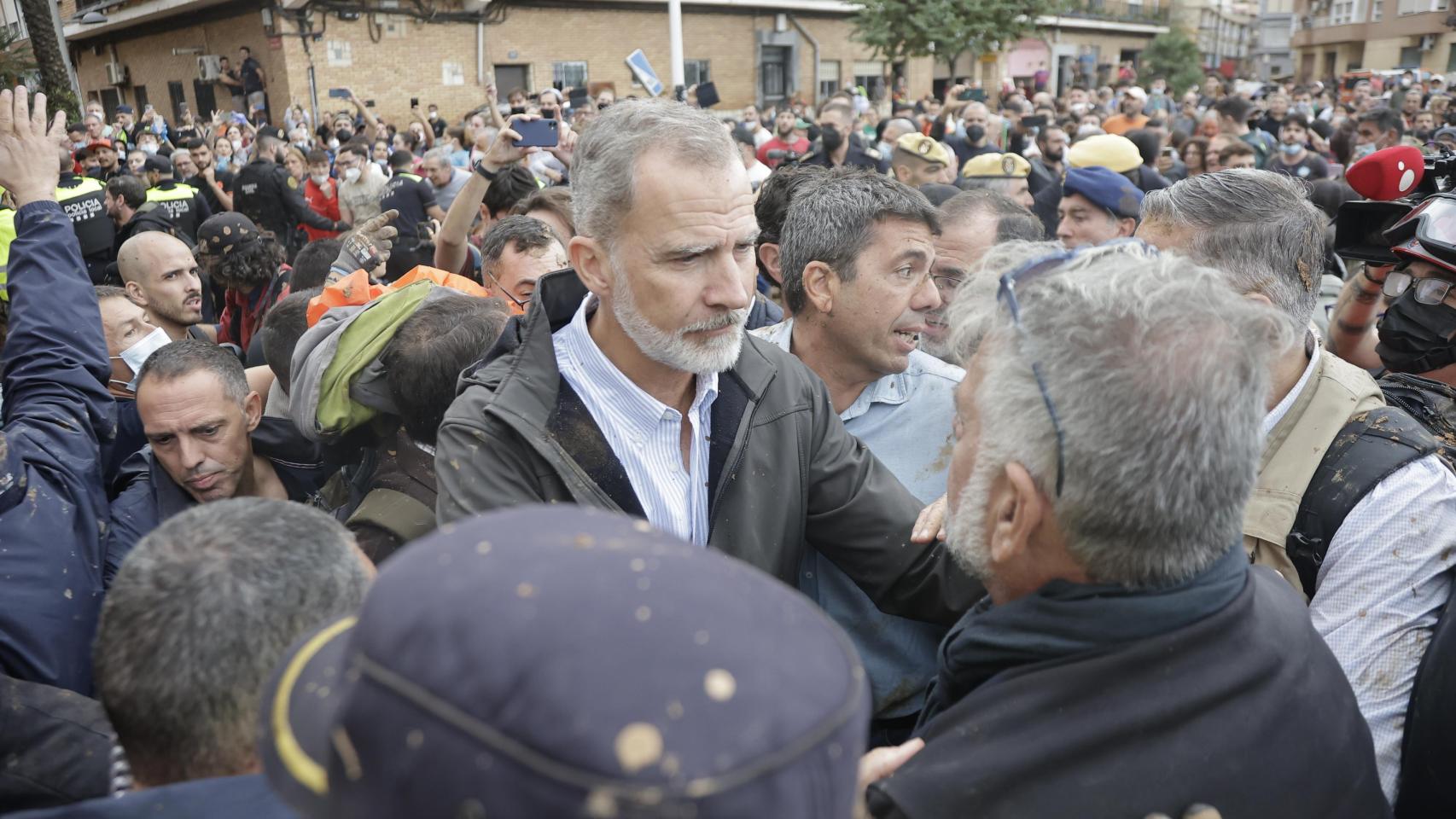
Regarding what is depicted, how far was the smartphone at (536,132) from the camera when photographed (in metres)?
4.85

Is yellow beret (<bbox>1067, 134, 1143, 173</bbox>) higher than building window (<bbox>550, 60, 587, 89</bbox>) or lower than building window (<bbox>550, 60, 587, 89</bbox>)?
lower

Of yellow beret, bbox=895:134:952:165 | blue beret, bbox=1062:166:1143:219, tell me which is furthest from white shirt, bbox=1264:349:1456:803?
yellow beret, bbox=895:134:952:165

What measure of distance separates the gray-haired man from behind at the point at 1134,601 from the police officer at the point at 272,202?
30.6ft

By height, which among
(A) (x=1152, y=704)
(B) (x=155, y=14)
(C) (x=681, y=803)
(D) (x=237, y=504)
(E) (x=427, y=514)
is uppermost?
(B) (x=155, y=14)

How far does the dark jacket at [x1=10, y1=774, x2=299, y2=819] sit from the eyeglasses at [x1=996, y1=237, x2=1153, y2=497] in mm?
1033

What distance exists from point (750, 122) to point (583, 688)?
1530 centimetres

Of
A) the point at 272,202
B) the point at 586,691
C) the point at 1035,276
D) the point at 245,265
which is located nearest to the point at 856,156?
the point at 272,202

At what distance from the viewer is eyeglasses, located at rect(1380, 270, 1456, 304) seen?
245 centimetres

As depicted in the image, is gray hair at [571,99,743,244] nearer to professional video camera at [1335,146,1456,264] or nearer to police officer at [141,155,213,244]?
professional video camera at [1335,146,1456,264]

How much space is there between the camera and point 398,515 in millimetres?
2354

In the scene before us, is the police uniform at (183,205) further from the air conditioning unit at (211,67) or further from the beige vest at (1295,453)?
the air conditioning unit at (211,67)

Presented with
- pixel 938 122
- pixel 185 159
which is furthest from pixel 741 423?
pixel 938 122

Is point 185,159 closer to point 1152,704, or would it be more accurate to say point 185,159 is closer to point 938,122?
point 938,122

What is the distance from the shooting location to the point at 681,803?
62 centimetres
